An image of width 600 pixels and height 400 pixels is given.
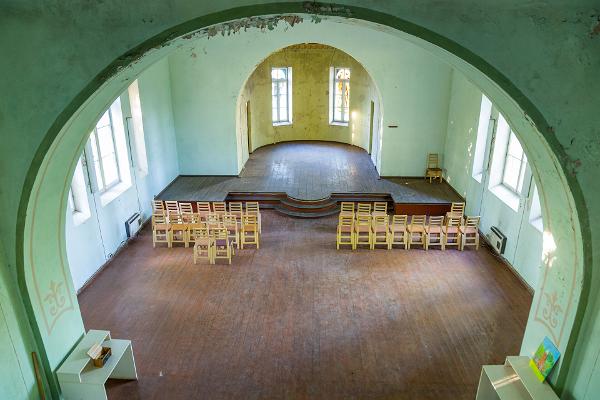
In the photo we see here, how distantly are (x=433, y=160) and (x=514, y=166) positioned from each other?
419cm

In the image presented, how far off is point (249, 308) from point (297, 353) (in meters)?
1.52

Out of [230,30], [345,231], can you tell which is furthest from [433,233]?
[230,30]

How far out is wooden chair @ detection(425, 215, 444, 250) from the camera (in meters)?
10.3

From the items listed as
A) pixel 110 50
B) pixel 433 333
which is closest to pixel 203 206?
pixel 433 333

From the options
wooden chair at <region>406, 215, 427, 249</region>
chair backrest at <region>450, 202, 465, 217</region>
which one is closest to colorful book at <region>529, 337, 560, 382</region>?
wooden chair at <region>406, 215, 427, 249</region>

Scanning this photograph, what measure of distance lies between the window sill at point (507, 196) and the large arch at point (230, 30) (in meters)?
4.60

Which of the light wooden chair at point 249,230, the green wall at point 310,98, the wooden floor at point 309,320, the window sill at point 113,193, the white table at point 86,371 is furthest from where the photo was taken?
the green wall at point 310,98

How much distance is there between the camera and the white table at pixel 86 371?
17.4 ft

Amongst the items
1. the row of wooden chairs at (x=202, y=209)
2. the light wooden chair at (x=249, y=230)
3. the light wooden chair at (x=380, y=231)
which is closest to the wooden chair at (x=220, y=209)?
the row of wooden chairs at (x=202, y=209)

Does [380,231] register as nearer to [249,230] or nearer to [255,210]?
[249,230]

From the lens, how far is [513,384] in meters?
5.26

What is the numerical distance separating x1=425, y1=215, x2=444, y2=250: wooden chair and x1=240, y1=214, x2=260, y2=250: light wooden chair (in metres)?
4.05

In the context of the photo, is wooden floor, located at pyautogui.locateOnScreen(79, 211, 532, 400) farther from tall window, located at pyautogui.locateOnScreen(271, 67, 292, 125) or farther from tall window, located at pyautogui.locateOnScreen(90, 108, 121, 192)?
tall window, located at pyautogui.locateOnScreen(271, 67, 292, 125)

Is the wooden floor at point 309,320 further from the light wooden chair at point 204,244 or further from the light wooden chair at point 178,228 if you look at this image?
the light wooden chair at point 178,228
